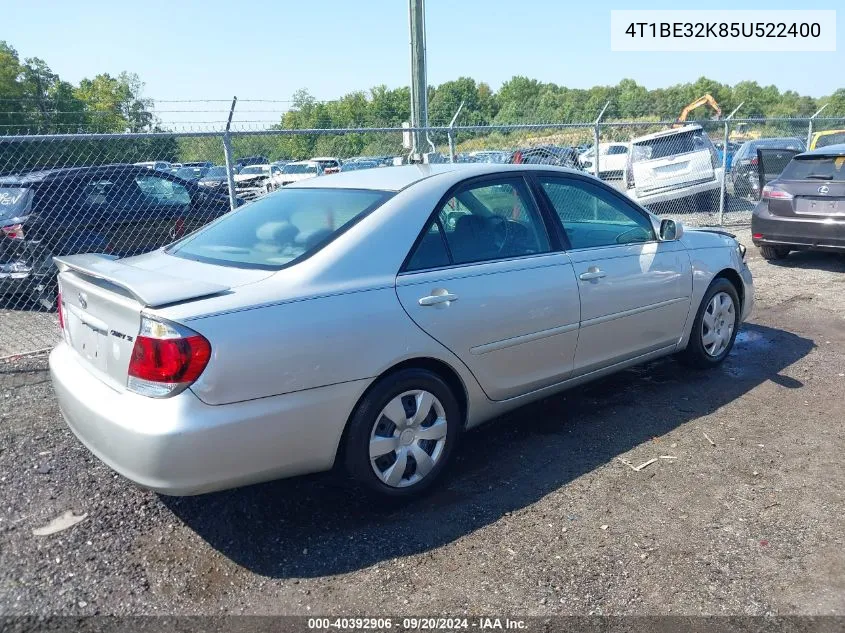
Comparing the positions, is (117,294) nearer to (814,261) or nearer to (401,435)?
(401,435)

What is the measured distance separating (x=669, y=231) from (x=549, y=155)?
879 cm

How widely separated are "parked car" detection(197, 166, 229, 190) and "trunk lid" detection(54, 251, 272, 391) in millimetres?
4907

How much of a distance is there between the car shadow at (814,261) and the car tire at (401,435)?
7450 millimetres

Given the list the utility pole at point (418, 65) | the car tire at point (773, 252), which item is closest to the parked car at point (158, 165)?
the utility pole at point (418, 65)

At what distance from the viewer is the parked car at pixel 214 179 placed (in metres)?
8.47

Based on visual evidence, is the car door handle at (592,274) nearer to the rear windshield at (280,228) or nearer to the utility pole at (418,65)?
the rear windshield at (280,228)

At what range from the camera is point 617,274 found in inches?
169

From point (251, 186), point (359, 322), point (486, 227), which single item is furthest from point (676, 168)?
point (359, 322)

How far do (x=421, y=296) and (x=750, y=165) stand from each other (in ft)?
47.7

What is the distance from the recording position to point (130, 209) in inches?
299

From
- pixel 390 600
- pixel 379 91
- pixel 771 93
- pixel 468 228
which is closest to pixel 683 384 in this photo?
pixel 468 228

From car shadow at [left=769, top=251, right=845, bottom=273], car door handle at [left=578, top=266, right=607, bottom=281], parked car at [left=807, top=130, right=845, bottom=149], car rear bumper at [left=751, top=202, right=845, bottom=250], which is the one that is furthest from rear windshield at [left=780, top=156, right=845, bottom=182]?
parked car at [left=807, top=130, right=845, bottom=149]

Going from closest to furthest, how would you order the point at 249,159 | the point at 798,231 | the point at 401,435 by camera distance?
the point at 401,435 < the point at 798,231 < the point at 249,159

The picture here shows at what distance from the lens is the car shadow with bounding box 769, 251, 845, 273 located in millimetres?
9080
